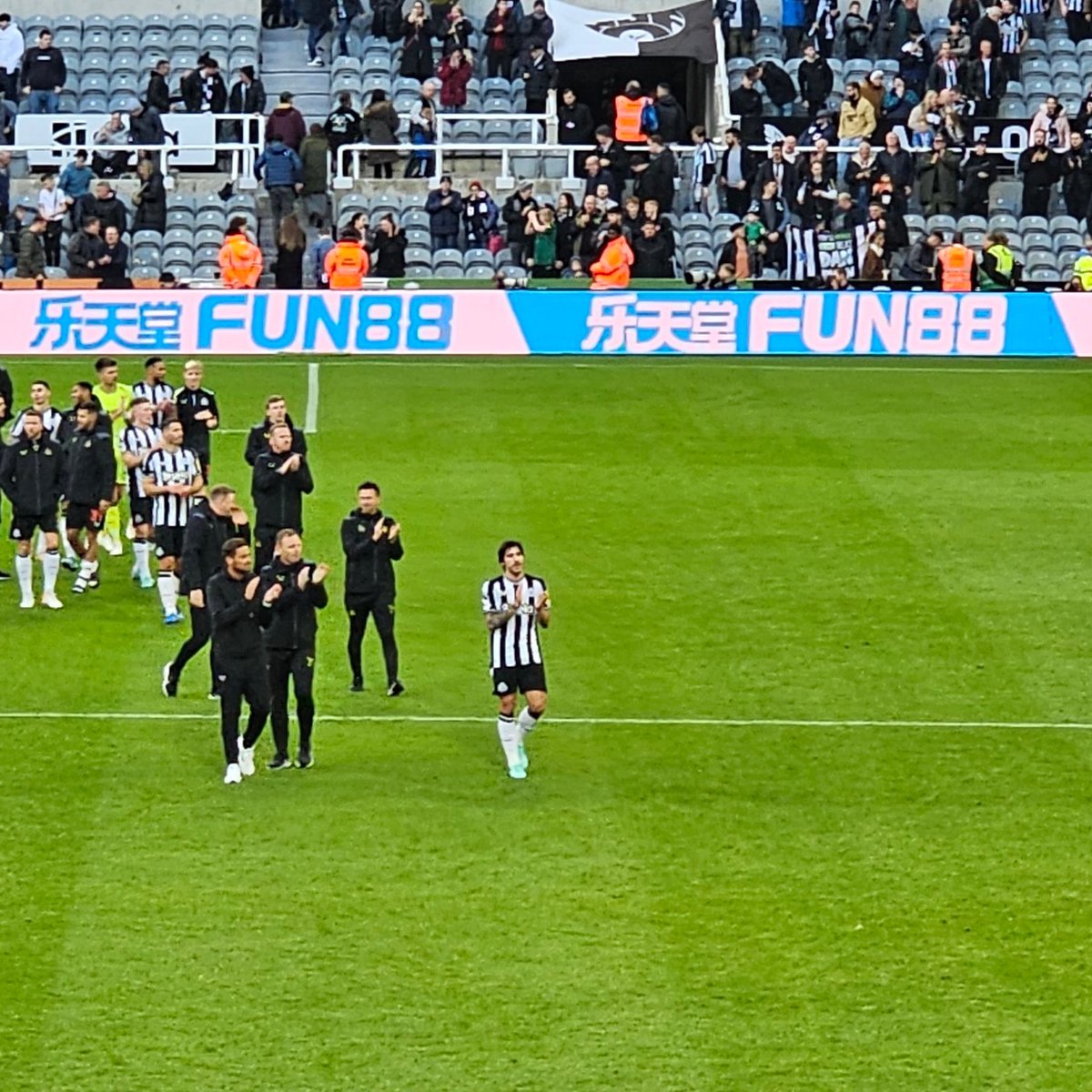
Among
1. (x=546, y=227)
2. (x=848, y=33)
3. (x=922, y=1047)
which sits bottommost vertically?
(x=922, y=1047)

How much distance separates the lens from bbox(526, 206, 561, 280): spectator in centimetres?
3709

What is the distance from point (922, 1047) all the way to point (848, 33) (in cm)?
3252

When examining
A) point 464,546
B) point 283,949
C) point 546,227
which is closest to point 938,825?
point 283,949

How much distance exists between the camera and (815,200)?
37375 mm

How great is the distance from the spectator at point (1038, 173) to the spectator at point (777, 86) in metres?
4.53

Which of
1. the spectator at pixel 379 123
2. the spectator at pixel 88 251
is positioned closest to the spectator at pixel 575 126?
the spectator at pixel 379 123

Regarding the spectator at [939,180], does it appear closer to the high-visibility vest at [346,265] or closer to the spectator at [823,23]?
the spectator at [823,23]

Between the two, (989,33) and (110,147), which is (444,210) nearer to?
(110,147)

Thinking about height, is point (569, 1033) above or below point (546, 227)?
below

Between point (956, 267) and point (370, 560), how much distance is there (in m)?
18.6

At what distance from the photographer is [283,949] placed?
47.0 feet

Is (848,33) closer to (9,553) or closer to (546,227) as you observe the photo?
(546,227)

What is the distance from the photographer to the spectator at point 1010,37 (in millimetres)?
42281

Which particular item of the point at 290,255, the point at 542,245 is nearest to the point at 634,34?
the point at 542,245
